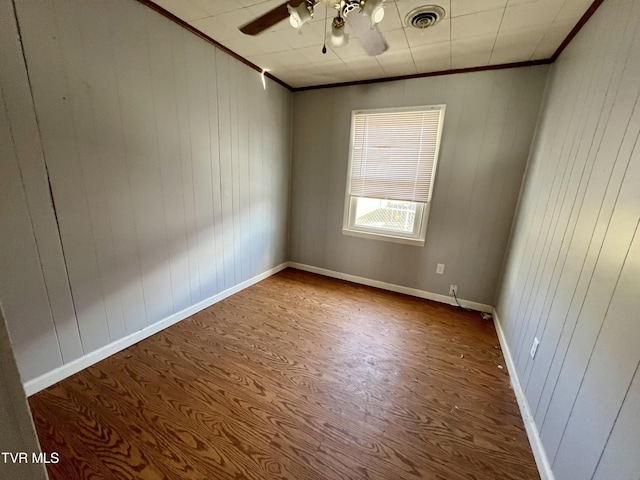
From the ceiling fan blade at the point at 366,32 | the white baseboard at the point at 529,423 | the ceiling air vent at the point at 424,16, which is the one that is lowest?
the white baseboard at the point at 529,423

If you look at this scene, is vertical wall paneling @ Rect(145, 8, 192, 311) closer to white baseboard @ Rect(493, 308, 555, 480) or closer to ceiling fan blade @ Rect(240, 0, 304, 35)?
ceiling fan blade @ Rect(240, 0, 304, 35)

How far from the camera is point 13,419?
53 centimetres

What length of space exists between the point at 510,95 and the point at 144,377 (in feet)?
12.1

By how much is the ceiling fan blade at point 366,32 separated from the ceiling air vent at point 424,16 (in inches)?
11.2

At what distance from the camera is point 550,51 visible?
2.05m

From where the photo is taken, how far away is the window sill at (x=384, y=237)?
296cm

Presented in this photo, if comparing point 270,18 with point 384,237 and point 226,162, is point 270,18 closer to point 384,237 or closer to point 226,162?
point 226,162

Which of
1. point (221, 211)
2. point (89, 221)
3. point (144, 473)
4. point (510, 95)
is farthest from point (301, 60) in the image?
point (144, 473)

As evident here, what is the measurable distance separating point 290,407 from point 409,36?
2714 millimetres

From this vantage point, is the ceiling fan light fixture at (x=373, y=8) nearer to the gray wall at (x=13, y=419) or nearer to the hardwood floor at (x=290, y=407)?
the gray wall at (x=13, y=419)

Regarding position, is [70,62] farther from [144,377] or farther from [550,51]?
[550,51]

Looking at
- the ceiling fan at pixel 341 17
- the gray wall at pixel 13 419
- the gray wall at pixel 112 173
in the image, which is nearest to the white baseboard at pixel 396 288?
the gray wall at pixel 112 173

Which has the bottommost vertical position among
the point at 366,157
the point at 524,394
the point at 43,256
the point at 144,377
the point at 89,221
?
the point at 144,377

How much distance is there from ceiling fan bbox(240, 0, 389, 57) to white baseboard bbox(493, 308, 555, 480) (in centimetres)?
221
